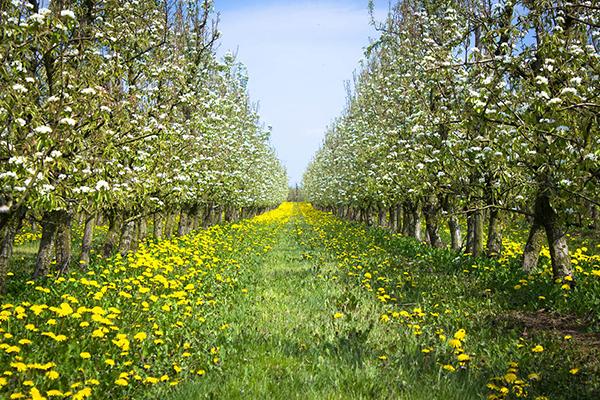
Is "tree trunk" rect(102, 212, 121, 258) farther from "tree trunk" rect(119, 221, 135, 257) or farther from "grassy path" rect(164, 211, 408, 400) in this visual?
"grassy path" rect(164, 211, 408, 400)

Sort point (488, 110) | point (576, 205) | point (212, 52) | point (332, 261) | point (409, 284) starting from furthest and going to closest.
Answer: point (212, 52) → point (332, 261) → point (409, 284) → point (488, 110) → point (576, 205)

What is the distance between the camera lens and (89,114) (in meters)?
7.66

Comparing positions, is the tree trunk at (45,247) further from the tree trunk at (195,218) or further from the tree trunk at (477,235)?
the tree trunk at (195,218)

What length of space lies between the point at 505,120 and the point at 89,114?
704 centimetres

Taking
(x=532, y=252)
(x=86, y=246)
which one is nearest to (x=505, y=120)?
(x=532, y=252)

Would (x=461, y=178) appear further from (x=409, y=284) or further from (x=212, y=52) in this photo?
(x=212, y=52)

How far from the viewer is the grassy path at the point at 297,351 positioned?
535 cm

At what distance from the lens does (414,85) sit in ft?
58.0

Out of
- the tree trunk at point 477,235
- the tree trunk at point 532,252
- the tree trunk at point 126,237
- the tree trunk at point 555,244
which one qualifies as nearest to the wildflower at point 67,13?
the tree trunk at point 555,244

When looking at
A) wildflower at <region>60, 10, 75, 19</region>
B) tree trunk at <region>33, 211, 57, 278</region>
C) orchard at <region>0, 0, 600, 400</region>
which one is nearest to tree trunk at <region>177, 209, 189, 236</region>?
orchard at <region>0, 0, 600, 400</region>

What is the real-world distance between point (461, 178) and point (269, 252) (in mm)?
8283

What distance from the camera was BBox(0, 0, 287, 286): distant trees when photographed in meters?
6.19

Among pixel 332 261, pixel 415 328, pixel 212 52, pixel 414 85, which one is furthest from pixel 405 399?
pixel 212 52

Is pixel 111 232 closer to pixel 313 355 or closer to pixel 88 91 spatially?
pixel 88 91
